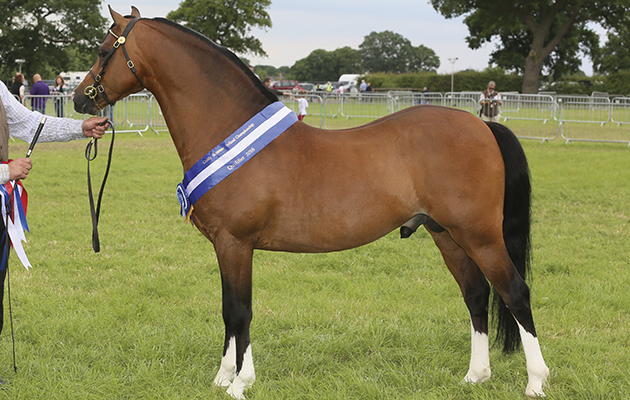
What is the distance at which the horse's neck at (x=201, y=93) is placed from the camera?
3.37 metres

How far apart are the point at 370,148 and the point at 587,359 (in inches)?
88.6

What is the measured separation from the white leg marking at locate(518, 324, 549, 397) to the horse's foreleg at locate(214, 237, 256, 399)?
5.77 feet

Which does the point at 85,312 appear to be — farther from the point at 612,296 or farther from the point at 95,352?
the point at 612,296

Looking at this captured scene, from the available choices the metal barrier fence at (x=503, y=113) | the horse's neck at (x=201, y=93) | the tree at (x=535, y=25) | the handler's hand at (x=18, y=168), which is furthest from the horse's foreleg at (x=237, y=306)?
the tree at (x=535, y=25)

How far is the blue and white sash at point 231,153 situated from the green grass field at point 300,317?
52.5 inches

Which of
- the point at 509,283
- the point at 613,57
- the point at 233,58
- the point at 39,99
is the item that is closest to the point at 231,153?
the point at 233,58

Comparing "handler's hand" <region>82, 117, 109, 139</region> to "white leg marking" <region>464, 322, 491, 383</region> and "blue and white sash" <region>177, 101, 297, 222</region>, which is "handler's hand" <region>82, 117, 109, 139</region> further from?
"white leg marking" <region>464, 322, 491, 383</region>

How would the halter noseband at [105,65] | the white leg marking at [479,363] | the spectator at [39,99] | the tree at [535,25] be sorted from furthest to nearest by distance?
the tree at [535,25] < the spectator at [39,99] < the white leg marking at [479,363] < the halter noseband at [105,65]

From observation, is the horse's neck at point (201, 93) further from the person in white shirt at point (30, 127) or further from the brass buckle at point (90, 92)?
the person in white shirt at point (30, 127)

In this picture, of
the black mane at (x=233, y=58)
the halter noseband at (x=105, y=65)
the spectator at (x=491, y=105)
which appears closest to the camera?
the halter noseband at (x=105, y=65)

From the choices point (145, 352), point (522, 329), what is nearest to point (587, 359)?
point (522, 329)

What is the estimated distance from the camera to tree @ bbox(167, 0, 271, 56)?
195ft

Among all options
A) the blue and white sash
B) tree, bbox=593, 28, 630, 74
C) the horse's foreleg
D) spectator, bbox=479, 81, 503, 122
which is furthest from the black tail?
tree, bbox=593, 28, 630, 74

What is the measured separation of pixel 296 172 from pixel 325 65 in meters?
111
